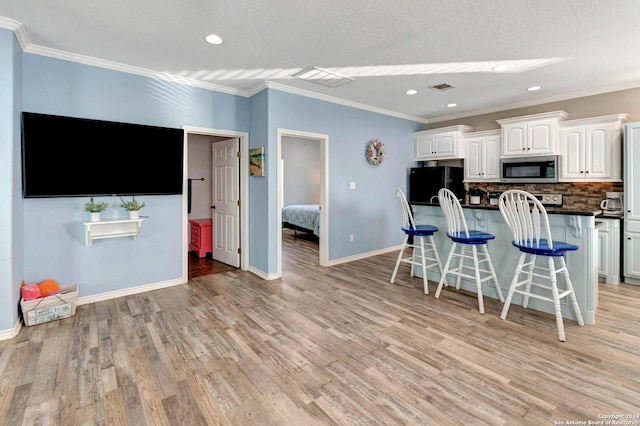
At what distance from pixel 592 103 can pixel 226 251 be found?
19.5 ft

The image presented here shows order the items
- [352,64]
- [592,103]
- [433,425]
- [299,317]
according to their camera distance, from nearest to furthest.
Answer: [433,425], [299,317], [352,64], [592,103]

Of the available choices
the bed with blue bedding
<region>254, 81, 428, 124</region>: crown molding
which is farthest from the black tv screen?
the bed with blue bedding

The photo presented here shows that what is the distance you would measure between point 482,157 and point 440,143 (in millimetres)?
802

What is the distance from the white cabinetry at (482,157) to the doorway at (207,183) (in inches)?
155

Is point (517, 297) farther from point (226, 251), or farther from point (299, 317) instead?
point (226, 251)

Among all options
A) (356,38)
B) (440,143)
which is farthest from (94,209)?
(440,143)

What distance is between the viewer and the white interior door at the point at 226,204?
4773 mm

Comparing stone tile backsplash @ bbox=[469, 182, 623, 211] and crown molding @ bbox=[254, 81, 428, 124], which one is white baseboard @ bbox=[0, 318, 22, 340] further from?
stone tile backsplash @ bbox=[469, 182, 623, 211]

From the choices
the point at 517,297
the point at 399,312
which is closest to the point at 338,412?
the point at 399,312

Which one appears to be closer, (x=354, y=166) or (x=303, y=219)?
(x=354, y=166)

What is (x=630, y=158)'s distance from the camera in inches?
154

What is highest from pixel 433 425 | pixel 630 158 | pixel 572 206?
pixel 630 158

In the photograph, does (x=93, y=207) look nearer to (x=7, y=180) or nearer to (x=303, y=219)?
(x=7, y=180)

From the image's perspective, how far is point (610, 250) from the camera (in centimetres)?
405
